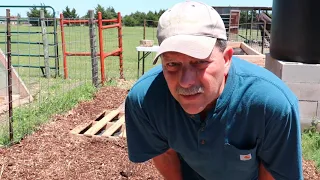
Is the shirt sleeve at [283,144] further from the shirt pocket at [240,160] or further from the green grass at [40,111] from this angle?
the green grass at [40,111]

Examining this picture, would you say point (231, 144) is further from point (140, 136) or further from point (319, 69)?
point (319, 69)

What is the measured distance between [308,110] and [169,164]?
10.0 feet

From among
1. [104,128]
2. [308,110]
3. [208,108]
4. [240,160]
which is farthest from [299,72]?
[208,108]

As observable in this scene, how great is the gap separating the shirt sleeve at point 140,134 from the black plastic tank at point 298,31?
0.67 metres

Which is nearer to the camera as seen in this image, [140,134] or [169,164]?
[140,134]

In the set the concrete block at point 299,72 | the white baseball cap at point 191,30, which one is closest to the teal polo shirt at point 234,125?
the white baseball cap at point 191,30

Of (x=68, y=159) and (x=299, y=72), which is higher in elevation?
(x=299, y=72)

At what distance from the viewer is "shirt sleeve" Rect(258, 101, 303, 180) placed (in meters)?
1.48

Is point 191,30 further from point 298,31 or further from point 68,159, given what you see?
point 68,159

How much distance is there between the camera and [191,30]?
52.6 inches

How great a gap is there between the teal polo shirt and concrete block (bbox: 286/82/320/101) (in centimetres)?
291

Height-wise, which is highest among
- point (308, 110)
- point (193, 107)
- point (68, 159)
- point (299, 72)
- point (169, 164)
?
point (193, 107)

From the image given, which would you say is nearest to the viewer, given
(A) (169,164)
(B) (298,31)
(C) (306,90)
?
(B) (298,31)

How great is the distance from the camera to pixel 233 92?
152 centimetres
